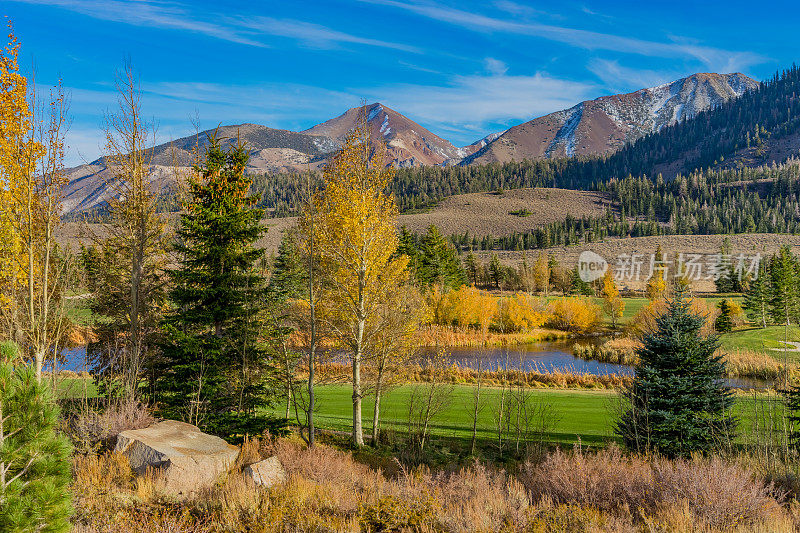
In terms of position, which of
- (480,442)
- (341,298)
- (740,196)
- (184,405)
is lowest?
(480,442)

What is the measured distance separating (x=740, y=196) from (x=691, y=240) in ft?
258

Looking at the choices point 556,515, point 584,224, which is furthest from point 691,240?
point 556,515

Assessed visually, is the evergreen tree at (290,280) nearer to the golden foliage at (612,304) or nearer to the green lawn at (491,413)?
the green lawn at (491,413)

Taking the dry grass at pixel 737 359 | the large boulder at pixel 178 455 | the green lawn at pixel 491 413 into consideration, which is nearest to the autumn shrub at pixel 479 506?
the large boulder at pixel 178 455

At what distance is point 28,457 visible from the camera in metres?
4.87

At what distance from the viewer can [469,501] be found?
7031 mm

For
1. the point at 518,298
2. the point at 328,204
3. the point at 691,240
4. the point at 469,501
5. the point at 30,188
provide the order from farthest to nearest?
1. the point at 691,240
2. the point at 518,298
3. the point at 328,204
4. the point at 30,188
5. the point at 469,501

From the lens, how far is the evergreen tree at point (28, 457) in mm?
4680

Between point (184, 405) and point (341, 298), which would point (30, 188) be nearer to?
point (184, 405)

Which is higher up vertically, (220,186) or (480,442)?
(220,186)

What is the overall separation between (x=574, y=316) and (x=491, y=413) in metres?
34.3

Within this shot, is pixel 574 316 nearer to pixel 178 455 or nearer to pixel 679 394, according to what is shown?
pixel 679 394
